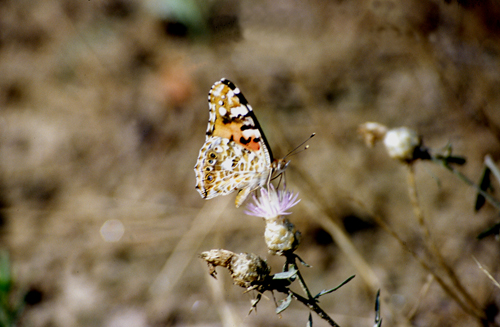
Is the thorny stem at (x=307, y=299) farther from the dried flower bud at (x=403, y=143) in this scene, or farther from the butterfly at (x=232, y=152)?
the dried flower bud at (x=403, y=143)

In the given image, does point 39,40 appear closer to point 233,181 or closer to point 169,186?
point 169,186

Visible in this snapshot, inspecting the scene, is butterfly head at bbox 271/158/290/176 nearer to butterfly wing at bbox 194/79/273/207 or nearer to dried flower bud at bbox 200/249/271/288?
butterfly wing at bbox 194/79/273/207

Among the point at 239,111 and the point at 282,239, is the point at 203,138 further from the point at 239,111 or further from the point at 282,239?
the point at 282,239

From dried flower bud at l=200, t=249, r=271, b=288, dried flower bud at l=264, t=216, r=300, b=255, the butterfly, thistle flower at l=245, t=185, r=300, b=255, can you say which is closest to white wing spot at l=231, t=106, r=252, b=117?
the butterfly

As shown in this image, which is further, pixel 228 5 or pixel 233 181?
pixel 228 5

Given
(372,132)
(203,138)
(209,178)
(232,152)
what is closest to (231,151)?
(232,152)

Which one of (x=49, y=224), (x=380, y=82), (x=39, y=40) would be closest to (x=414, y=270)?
(x=380, y=82)

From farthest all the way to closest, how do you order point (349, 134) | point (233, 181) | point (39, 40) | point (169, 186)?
1. point (39, 40)
2. point (169, 186)
3. point (349, 134)
4. point (233, 181)
